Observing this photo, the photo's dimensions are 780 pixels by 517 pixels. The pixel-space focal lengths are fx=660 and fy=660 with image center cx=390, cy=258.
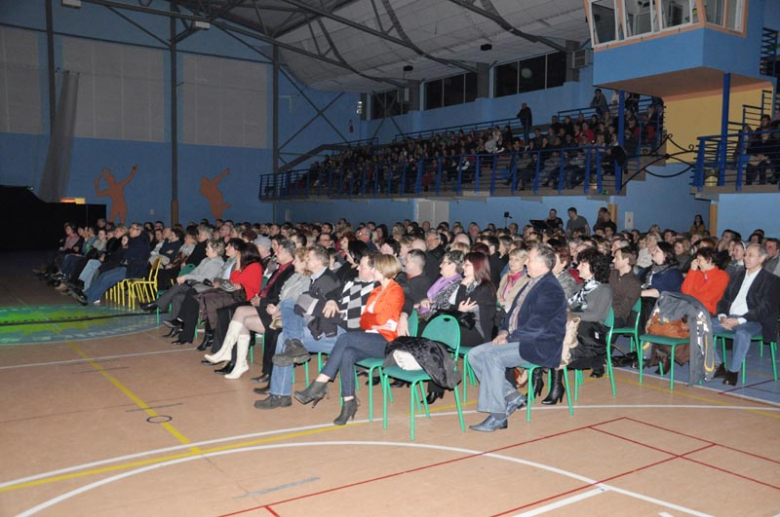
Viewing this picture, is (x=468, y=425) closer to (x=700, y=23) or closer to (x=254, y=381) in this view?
(x=254, y=381)

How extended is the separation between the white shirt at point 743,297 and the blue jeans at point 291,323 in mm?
4378

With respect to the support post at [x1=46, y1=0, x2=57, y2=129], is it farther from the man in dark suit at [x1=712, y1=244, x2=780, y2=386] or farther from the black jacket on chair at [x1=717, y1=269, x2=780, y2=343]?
the black jacket on chair at [x1=717, y1=269, x2=780, y2=343]

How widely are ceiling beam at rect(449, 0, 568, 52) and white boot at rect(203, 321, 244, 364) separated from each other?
1420 cm

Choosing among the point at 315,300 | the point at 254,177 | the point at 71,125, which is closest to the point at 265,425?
the point at 315,300

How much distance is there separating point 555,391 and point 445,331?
129cm

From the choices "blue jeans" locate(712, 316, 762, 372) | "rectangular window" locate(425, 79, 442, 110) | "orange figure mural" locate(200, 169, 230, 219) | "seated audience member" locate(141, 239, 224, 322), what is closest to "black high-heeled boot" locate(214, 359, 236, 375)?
"seated audience member" locate(141, 239, 224, 322)

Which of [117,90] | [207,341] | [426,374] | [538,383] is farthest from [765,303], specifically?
[117,90]

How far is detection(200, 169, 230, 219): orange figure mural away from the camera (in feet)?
87.1

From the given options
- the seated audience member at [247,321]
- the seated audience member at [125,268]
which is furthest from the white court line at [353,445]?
the seated audience member at [125,268]

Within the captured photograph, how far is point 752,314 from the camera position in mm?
6461

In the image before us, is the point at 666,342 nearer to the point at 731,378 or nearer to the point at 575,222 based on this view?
the point at 731,378

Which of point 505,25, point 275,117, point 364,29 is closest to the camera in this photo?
point 505,25

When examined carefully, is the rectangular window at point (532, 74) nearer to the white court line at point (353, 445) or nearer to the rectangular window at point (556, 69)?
the rectangular window at point (556, 69)

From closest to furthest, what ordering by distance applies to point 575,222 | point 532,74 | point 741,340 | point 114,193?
point 741,340 → point 575,222 → point 532,74 → point 114,193
